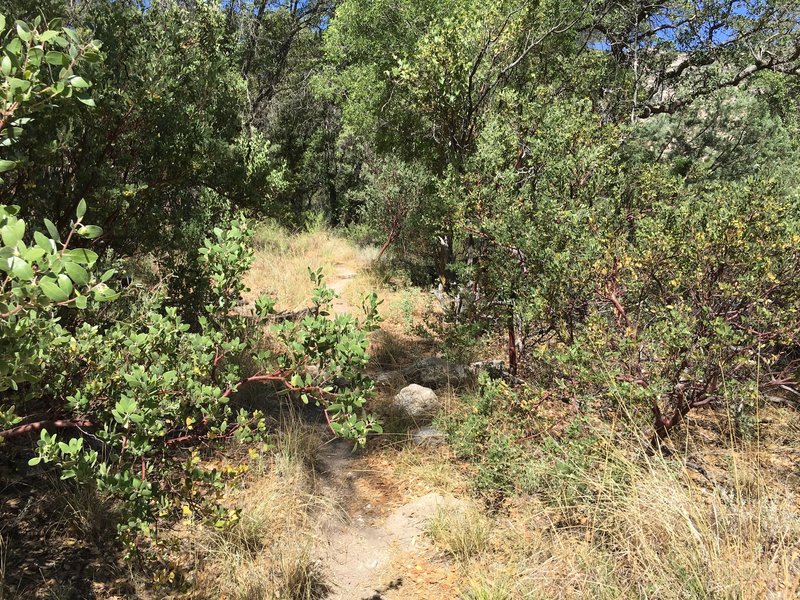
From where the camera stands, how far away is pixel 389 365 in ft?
22.5

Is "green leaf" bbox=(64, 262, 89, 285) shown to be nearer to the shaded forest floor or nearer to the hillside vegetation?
the hillside vegetation

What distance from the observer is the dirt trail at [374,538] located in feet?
10.2

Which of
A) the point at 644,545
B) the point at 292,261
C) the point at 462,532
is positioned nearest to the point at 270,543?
the point at 462,532

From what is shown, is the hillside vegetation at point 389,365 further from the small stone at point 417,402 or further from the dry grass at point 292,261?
the dry grass at point 292,261

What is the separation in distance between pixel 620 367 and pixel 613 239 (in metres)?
1.10

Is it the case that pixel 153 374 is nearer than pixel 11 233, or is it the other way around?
pixel 11 233

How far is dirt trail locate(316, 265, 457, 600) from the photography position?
312 cm

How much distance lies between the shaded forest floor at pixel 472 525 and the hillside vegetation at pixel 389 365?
2cm

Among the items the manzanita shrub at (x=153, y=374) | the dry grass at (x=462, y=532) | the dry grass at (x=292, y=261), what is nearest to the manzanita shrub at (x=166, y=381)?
the manzanita shrub at (x=153, y=374)

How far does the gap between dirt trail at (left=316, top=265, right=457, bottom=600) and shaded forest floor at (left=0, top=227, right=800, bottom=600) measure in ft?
0.04

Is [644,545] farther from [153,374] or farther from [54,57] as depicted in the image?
[54,57]

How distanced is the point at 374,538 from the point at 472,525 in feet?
2.67

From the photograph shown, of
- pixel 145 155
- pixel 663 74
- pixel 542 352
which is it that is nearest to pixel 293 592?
pixel 542 352

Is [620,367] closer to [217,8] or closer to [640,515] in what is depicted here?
[640,515]
